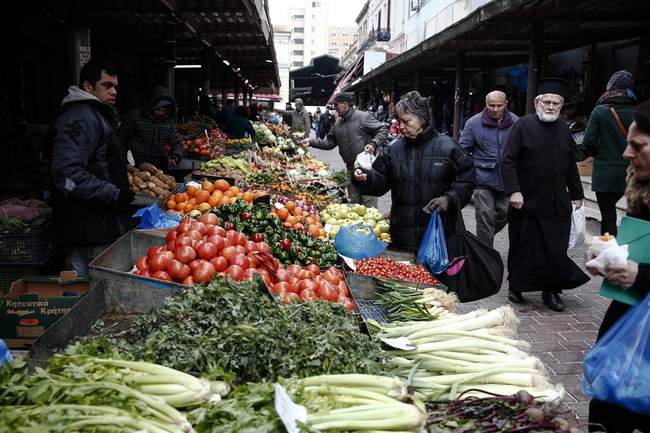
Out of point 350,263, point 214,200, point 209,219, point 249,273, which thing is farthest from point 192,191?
point 249,273

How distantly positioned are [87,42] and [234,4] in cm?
274

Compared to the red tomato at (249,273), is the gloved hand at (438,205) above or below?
above

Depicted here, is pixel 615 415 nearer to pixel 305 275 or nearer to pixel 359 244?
pixel 305 275

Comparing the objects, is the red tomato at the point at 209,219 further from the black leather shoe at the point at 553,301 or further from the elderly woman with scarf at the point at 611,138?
the elderly woman with scarf at the point at 611,138

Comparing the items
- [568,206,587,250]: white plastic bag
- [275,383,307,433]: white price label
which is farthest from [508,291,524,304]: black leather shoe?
[275,383,307,433]: white price label

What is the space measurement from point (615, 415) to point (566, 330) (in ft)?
9.46

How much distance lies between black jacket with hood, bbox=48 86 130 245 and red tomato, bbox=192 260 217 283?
1.17 meters

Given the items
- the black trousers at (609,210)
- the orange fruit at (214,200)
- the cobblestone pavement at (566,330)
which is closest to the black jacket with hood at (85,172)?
the orange fruit at (214,200)

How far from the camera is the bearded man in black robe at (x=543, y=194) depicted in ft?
20.5

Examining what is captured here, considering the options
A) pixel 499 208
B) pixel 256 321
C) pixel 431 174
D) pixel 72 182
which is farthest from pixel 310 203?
pixel 256 321

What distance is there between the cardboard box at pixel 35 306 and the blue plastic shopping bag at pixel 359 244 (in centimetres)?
208

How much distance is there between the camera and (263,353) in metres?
2.62

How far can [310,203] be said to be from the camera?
25.9 feet

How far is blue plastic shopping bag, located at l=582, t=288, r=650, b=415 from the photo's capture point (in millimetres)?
2643
